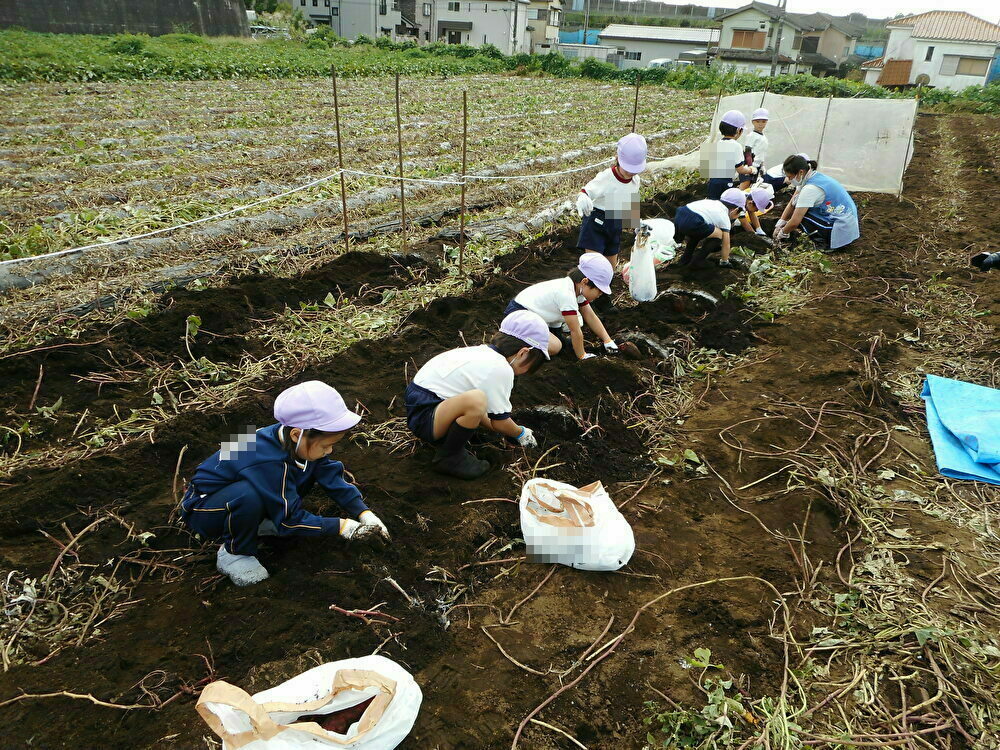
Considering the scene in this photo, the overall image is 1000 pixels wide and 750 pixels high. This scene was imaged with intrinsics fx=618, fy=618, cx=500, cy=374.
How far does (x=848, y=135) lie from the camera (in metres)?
9.73

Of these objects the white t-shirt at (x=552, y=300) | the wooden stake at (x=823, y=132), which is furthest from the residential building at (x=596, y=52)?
the white t-shirt at (x=552, y=300)

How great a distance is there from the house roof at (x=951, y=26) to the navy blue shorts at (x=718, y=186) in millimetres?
41419

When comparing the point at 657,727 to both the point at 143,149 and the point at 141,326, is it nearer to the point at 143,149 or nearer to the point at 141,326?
the point at 141,326

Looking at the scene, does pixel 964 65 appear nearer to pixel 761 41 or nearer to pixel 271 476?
pixel 761 41

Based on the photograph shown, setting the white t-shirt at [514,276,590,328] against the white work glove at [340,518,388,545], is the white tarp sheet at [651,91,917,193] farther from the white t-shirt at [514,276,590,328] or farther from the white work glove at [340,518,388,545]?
the white work glove at [340,518,388,545]

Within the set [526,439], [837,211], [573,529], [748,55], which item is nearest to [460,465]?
[526,439]

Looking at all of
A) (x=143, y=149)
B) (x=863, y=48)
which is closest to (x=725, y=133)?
(x=143, y=149)

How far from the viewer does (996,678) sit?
2377 mm

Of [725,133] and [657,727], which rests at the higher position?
[725,133]

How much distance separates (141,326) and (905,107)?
10.6 metres

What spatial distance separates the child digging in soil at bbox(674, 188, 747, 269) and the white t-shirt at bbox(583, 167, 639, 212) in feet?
3.19

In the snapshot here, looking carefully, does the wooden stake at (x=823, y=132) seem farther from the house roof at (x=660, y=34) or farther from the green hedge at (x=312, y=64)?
the house roof at (x=660, y=34)

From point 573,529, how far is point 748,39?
51.2 metres

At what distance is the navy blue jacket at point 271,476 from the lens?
2514 millimetres
